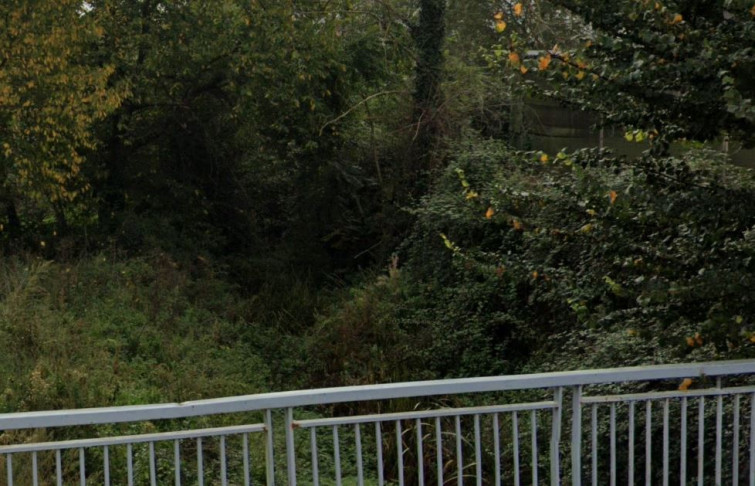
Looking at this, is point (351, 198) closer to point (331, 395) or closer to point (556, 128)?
point (556, 128)

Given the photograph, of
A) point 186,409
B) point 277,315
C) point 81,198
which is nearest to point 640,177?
point 186,409

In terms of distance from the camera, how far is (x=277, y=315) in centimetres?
1410

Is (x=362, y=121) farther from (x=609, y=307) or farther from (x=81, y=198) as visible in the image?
(x=609, y=307)

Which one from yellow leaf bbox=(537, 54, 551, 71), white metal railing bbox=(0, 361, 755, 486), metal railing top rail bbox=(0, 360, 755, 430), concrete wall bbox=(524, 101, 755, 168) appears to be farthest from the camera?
concrete wall bbox=(524, 101, 755, 168)

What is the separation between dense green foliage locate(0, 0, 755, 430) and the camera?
5113mm

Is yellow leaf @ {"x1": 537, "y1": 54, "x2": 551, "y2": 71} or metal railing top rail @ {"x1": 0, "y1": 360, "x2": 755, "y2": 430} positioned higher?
yellow leaf @ {"x1": 537, "y1": 54, "x2": 551, "y2": 71}

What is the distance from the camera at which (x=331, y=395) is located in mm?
3654

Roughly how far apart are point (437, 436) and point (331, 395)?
591 millimetres

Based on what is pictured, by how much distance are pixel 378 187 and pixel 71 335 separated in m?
7.31

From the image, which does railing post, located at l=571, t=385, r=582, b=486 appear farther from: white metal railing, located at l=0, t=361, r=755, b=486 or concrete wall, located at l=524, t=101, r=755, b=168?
concrete wall, located at l=524, t=101, r=755, b=168

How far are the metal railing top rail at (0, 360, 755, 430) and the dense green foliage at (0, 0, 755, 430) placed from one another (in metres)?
0.79

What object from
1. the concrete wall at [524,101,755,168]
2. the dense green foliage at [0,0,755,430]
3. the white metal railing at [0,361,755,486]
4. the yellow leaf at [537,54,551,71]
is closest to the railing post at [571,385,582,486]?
the white metal railing at [0,361,755,486]

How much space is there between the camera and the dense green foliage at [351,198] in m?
5.11

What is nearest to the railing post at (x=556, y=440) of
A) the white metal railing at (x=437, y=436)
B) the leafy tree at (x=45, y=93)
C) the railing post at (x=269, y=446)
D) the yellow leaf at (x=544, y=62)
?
the white metal railing at (x=437, y=436)
